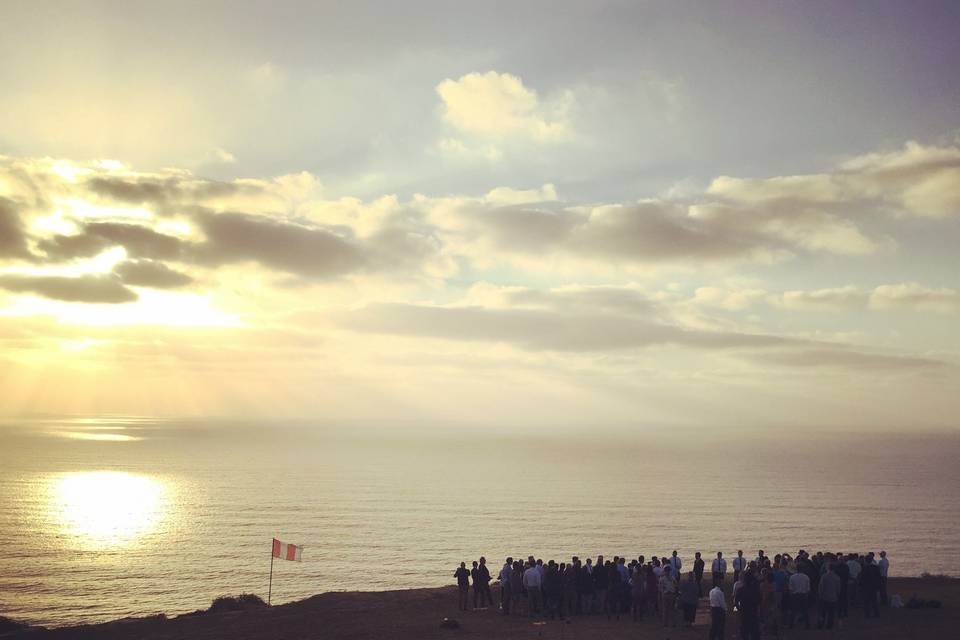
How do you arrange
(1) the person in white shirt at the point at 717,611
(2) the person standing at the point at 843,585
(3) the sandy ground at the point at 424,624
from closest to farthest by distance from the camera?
1. (1) the person in white shirt at the point at 717,611
2. (3) the sandy ground at the point at 424,624
3. (2) the person standing at the point at 843,585

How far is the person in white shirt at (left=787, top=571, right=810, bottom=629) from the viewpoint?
69.2ft

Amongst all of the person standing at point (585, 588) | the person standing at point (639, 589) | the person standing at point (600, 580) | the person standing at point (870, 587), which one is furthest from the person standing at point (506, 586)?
the person standing at point (870, 587)

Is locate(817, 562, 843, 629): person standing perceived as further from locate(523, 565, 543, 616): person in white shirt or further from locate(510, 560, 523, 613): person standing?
locate(510, 560, 523, 613): person standing

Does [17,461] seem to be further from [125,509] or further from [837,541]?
[837,541]

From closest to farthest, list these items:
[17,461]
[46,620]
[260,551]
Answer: [46,620], [260,551], [17,461]

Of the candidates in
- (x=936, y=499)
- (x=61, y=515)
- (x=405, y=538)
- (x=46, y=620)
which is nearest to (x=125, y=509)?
(x=61, y=515)

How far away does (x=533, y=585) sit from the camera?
23578 mm

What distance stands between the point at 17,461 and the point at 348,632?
652ft

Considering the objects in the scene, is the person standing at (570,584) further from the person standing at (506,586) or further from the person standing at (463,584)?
the person standing at (463,584)

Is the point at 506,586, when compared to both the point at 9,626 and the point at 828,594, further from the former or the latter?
the point at 9,626

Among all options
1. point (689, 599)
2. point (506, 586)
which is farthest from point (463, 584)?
point (689, 599)

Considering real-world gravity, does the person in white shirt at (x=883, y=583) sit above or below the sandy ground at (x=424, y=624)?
above

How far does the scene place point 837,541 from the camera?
72.8 metres

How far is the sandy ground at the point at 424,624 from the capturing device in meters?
21.1
